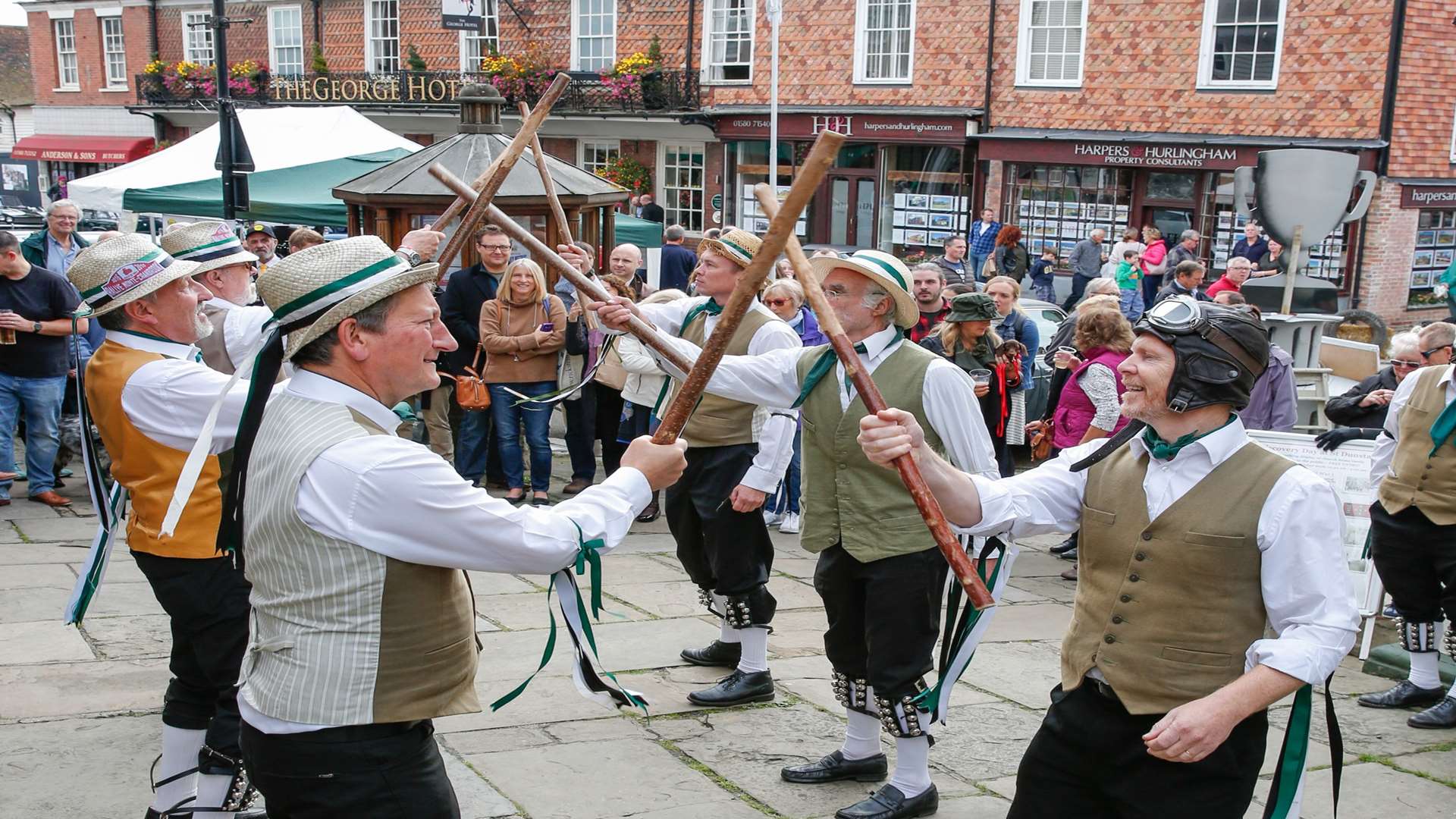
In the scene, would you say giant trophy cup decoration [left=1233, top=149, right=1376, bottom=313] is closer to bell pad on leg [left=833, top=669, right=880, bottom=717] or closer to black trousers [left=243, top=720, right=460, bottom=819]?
bell pad on leg [left=833, top=669, right=880, bottom=717]

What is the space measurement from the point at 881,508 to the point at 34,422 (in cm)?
682

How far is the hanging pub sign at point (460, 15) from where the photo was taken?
2520 cm

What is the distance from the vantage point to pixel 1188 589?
2.82m

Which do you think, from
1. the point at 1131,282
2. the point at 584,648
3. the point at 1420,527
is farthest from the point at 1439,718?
the point at 1131,282

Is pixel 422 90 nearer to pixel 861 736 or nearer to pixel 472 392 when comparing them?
pixel 472 392

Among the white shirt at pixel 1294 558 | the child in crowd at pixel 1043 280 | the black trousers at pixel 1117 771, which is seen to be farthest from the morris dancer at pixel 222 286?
the child in crowd at pixel 1043 280

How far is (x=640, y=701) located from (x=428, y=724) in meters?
0.53

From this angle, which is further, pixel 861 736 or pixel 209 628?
pixel 861 736

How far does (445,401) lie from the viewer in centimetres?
920

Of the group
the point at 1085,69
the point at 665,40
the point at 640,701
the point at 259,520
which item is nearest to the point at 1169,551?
the point at 640,701

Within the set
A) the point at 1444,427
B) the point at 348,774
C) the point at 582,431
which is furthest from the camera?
the point at 582,431

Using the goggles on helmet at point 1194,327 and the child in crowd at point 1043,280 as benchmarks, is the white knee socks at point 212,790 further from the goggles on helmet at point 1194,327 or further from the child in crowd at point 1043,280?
the child in crowd at point 1043,280

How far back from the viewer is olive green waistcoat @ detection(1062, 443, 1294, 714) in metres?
2.79

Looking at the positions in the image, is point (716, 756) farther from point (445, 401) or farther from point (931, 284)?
point (445, 401)
